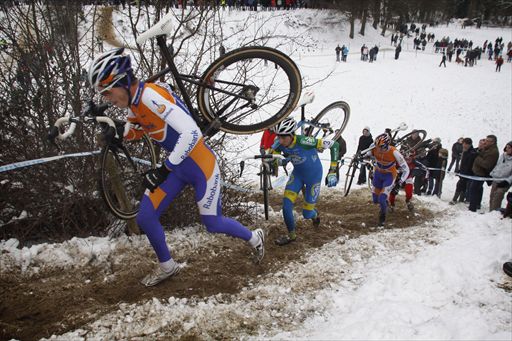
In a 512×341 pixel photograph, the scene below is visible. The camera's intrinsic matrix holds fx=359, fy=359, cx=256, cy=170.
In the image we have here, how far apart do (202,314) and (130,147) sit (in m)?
3.15

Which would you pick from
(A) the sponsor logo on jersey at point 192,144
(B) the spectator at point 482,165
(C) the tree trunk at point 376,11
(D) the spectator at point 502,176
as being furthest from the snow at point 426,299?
(C) the tree trunk at point 376,11

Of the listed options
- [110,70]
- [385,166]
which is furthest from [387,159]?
[110,70]

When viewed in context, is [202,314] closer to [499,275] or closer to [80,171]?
[80,171]

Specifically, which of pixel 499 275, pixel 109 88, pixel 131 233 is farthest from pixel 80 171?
pixel 499 275

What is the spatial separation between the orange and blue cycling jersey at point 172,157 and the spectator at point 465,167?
9.41m

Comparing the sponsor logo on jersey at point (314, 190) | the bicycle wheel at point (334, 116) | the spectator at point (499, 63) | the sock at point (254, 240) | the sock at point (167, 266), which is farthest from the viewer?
the spectator at point (499, 63)

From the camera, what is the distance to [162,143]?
4.41 meters

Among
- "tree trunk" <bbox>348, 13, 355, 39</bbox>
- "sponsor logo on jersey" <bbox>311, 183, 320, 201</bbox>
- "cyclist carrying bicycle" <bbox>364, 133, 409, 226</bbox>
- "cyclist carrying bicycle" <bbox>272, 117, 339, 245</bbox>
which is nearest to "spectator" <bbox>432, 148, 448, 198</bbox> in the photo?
"cyclist carrying bicycle" <bbox>364, 133, 409, 226</bbox>

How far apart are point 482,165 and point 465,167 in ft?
2.22

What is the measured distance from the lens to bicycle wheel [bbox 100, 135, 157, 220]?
4.58 meters

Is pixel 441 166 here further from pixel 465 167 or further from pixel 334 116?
pixel 334 116

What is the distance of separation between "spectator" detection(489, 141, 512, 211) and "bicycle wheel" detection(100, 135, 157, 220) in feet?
31.4

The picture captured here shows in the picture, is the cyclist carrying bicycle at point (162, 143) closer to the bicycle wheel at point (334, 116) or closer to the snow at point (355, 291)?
the snow at point (355, 291)

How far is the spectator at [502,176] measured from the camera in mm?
9961
